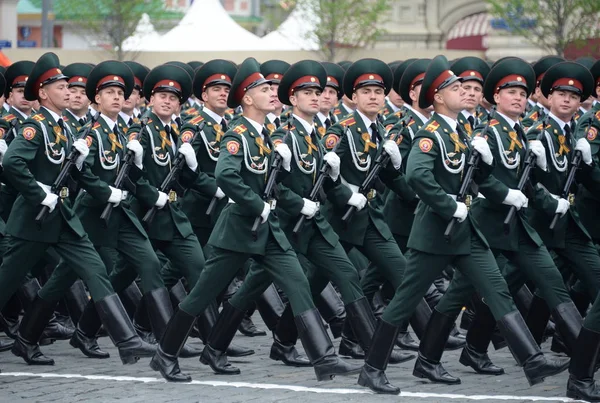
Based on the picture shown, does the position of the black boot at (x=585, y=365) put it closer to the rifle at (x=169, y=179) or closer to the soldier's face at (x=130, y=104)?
the rifle at (x=169, y=179)

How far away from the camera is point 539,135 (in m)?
9.45

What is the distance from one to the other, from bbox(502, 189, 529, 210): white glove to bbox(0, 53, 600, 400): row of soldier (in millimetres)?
14

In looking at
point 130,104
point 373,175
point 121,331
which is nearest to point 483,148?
point 373,175

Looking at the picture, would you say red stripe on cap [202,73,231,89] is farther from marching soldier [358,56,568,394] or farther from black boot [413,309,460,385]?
black boot [413,309,460,385]

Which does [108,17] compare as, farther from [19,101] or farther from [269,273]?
[269,273]

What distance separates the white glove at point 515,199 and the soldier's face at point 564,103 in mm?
1088

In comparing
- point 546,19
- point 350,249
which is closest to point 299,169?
point 350,249

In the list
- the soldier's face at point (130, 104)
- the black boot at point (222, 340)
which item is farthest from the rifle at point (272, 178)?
the soldier's face at point (130, 104)

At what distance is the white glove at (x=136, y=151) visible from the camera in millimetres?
9742

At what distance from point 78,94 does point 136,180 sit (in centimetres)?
101

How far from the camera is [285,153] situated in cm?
877

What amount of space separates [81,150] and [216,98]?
1.99 meters

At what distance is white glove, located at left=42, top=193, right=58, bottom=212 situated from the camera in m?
9.07

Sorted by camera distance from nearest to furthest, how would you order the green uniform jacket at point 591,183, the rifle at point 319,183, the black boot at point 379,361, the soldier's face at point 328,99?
the black boot at point 379,361 < the rifle at point 319,183 < the green uniform jacket at point 591,183 < the soldier's face at point 328,99
